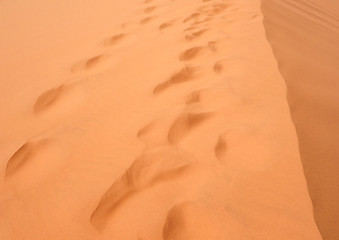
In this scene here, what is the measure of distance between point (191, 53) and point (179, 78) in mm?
347

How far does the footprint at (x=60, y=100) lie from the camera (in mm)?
1486

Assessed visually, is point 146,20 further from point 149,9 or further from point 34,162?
point 34,162

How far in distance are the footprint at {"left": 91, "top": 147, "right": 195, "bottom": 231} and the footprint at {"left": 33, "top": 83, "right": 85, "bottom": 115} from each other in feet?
2.00

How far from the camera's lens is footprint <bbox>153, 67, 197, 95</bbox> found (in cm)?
151

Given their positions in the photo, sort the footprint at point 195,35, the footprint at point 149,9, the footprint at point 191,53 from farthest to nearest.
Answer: the footprint at point 149,9 < the footprint at point 195,35 < the footprint at point 191,53

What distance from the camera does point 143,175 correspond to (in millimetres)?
1008

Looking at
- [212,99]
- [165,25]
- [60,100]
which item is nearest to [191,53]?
[212,99]

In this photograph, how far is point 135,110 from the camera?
1.37 metres

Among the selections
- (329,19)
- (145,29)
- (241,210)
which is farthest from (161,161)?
(329,19)

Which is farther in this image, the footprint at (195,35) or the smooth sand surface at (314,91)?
the footprint at (195,35)

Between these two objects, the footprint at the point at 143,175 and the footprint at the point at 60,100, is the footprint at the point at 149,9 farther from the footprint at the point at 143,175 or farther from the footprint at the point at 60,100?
the footprint at the point at 143,175

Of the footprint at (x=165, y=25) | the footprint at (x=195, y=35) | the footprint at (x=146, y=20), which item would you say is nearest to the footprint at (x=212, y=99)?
the footprint at (x=195, y=35)

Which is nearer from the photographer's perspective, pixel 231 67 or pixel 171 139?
pixel 171 139

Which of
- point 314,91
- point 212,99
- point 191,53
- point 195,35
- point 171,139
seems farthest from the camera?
point 195,35
